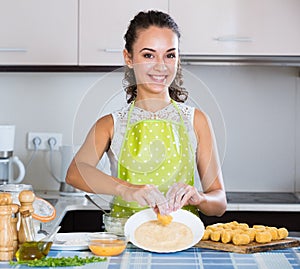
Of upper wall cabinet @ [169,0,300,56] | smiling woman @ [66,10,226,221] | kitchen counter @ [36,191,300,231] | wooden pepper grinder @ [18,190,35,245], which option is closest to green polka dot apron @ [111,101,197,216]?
smiling woman @ [66,10,226,221]

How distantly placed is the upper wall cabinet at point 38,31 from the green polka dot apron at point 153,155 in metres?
1.23

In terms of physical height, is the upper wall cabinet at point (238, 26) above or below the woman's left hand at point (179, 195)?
above

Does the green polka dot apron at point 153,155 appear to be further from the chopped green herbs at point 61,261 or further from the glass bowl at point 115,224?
the chopped green herbs at point 61,261

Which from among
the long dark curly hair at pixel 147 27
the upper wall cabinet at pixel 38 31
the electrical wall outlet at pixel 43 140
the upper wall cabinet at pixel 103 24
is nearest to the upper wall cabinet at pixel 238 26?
the upper wall cabinet at pixel 103 24

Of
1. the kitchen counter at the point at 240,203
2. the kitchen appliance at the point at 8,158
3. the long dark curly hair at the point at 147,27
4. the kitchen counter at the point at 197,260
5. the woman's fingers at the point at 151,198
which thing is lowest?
the kitchen counter at the point at 197,260

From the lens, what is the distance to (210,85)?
3.56 meters

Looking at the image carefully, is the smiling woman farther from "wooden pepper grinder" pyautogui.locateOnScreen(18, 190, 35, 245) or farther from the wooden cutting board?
"wooden pepper grinder" pyautogui.locateOnScreen(18, 190, 35, 245)

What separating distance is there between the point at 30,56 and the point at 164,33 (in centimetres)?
132

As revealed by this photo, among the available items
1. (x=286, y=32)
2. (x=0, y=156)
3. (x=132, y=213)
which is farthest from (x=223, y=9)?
(x=132, y=213)

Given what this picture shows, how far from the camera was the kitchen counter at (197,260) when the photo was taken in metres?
1.78

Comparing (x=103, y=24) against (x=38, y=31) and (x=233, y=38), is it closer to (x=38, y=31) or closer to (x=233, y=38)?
(x=38, y=31)

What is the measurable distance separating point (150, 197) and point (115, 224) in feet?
0.62

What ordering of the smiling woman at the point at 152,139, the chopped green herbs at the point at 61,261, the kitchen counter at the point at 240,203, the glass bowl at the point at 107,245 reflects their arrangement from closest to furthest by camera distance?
the chopped green herbs at the point at 61,261 < the glass bowl at the point at 107,245 < the smiling woman at the point at 152,139 < the kitchen counter at the point at 240,203

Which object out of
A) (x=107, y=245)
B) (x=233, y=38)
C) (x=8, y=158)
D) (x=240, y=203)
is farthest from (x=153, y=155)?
(x=8, y=158)
